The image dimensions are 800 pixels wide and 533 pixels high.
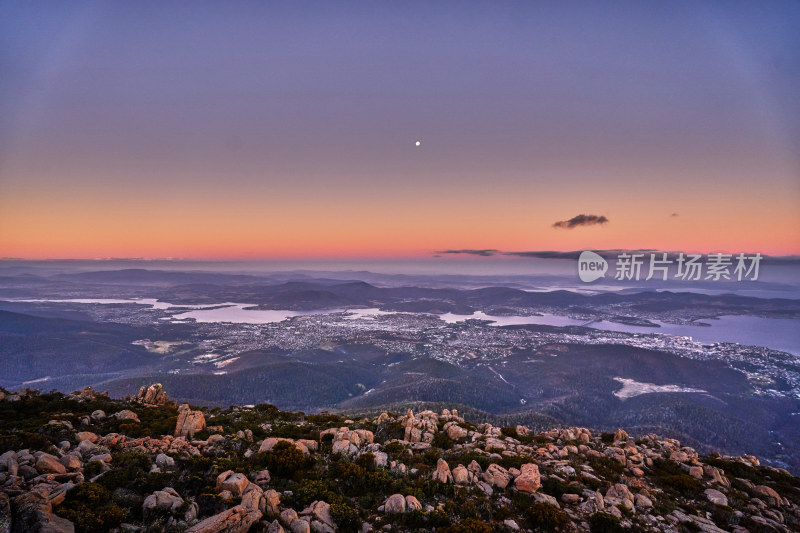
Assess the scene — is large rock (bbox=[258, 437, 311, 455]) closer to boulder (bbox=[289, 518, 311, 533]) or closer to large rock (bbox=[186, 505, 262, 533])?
boulder (bbox=[289, 518, 311, 533])

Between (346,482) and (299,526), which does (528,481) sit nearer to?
(346,482)

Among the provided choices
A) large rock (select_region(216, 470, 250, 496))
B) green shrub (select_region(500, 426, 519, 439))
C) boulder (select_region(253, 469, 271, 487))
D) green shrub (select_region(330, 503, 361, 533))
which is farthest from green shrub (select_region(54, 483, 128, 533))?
green shrub (select_region(500, 426, 519, 439))

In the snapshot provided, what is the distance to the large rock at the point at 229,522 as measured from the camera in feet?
34.8

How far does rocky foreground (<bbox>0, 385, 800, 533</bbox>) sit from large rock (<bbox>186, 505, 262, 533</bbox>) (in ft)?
0.14

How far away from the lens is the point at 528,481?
16891mm

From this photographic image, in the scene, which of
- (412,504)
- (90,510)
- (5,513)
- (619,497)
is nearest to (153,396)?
(90,510)

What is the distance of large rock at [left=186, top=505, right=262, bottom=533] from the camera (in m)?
10.6

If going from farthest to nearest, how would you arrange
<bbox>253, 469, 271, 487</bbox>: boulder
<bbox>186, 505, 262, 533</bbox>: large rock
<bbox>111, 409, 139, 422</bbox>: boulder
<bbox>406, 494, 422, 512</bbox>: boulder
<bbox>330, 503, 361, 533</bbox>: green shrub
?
<bbox>111, 409, 139, 422</bbox>: boulder < <bbox>253, 469, 271, 487</bbox>: boulder < <bbox>406, 494, 422, 512</bbox>: boulder < <bbox>330, 503, 361, 533</bbox>: green shrub < <bbox>186, 505, 262, 533</bbox>: large rock

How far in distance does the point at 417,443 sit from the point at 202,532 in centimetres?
1644

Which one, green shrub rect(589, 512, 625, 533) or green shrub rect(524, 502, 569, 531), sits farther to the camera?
green shrub rect(589, 512, 625, 533)

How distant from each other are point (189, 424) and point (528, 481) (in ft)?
80.0

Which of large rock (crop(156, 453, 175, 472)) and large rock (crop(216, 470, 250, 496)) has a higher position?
large rock (crop(216, 470, 250, 496))

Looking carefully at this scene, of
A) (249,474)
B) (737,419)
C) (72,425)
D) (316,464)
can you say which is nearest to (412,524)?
(316,464)

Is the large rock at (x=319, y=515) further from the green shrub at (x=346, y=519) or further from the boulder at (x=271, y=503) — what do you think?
the boulder at (x=271, y=503)
